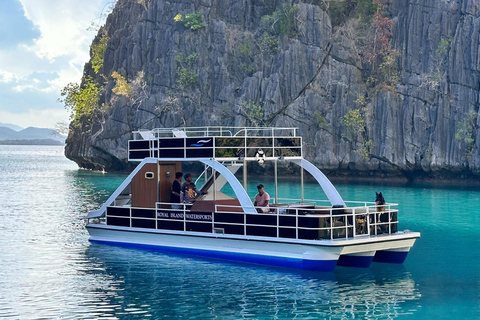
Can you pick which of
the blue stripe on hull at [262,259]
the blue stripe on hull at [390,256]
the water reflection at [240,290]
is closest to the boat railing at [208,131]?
the blue stripe on hull at [262,259]

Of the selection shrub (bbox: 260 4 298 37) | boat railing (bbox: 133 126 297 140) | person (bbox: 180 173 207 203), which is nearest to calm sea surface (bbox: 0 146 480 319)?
person (bbox: 180 173 207 203)

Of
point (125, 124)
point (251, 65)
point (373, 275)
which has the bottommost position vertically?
point (373, 275)

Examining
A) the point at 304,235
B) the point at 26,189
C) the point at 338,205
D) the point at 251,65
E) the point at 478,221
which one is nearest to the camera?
the point at 304,235

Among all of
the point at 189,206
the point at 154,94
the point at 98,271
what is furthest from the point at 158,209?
the point at 154,94

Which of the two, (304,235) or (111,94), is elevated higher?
(111,94)

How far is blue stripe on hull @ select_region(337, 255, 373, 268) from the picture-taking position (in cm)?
2231

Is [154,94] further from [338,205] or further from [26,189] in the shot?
[338,205]

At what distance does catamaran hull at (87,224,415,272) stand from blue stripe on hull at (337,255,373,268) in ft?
0.21

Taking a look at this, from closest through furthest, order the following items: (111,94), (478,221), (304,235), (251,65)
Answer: (304,235) → (478,221) → (251,65) → (111,94)

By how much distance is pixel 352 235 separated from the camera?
21.9 m

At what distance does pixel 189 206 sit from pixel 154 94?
45471mm

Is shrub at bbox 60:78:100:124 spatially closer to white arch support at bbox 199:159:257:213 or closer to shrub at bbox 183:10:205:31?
shrub at bbox 183:10:205:31

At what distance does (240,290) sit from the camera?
1980 centimetres

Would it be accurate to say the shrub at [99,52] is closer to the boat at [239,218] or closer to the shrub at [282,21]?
the shrub at [282,21]
